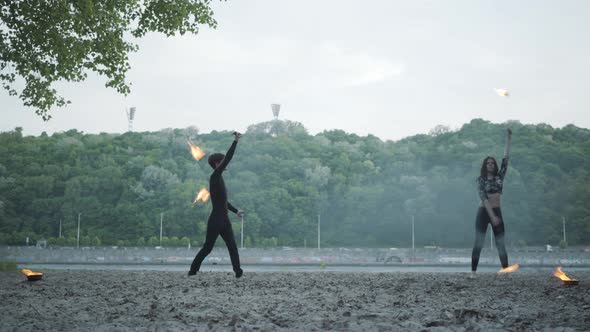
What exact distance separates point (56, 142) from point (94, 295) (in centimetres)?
10461

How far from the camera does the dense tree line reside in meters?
87.8

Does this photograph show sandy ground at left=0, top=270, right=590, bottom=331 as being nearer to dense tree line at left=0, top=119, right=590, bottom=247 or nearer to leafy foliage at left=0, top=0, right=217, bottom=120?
leafy foliage at left=0, top=0, right=217, bottom=120

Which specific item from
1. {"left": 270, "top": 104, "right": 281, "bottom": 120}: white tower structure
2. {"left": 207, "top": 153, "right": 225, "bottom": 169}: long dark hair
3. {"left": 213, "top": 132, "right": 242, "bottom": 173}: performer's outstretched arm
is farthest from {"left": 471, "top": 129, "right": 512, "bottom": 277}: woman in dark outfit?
{"left": 270, "top": 104, "right": 281, "bottom": 120}: white tower structure

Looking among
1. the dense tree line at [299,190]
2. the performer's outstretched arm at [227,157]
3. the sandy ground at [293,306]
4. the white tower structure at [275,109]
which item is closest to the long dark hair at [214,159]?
the performer's outstretched arm at [227,157]

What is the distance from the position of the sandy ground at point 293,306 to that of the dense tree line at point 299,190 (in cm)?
6910

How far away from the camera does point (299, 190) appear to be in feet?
324

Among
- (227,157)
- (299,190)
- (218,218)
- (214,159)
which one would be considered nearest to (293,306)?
(227,157)

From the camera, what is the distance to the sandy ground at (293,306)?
6.10m

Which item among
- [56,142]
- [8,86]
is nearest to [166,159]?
[56,142]

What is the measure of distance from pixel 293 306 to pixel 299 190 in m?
91.5

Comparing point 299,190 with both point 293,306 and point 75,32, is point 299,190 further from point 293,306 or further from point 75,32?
point 293,306

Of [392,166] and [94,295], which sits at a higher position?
[392,166]

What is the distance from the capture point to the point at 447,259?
59500mm

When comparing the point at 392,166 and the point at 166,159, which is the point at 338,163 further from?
the point at 166,159
